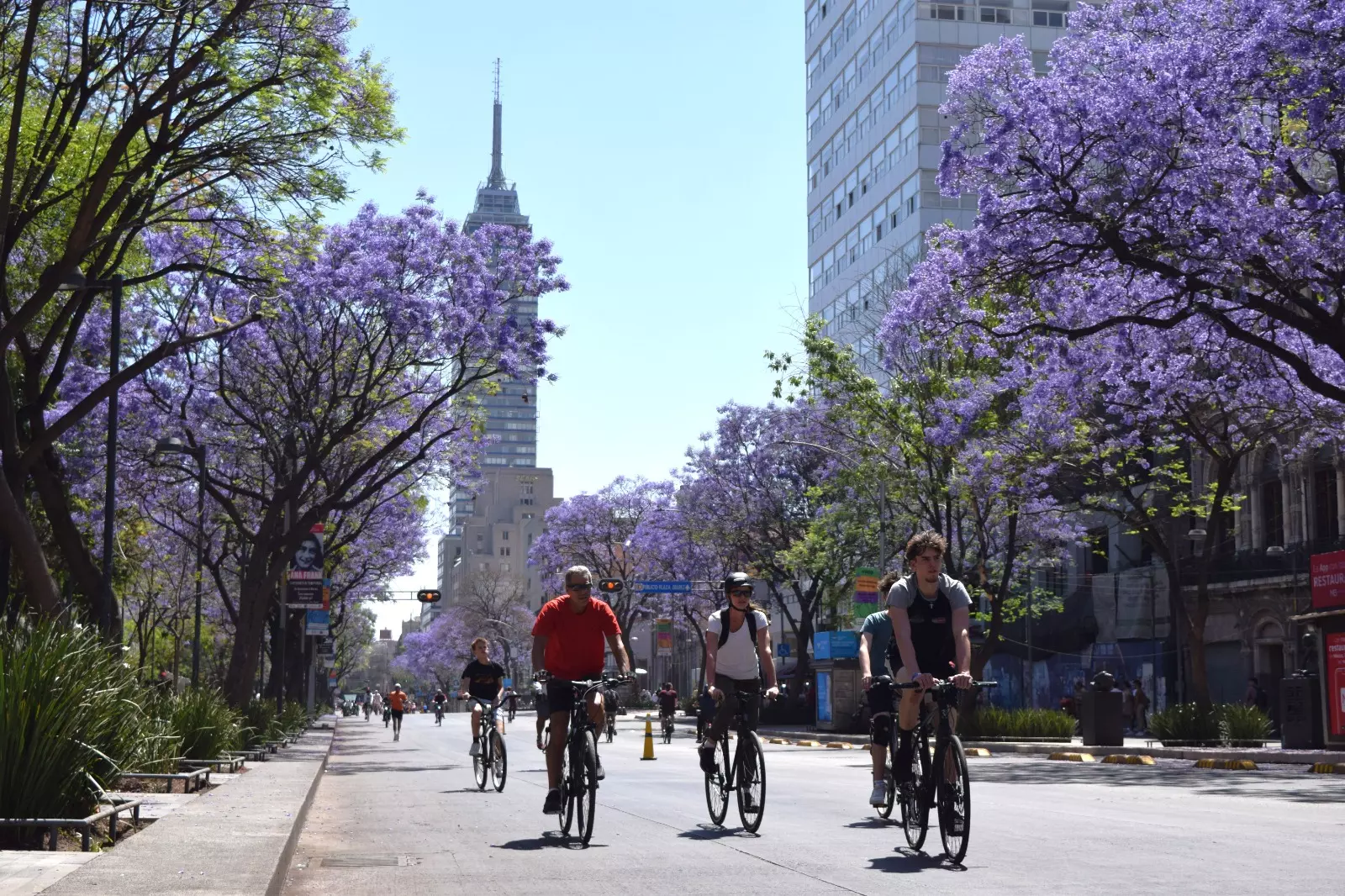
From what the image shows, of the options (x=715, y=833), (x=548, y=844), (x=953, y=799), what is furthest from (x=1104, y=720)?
(x=953, y=799)

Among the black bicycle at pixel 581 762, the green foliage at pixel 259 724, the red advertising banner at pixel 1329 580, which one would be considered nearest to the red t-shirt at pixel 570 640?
the black bicycle at pixel 581 762

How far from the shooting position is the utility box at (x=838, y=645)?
45750mm

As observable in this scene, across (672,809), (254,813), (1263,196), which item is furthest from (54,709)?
(1263,196)

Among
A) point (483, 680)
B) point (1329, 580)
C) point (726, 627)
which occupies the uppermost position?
point (1329, 580)

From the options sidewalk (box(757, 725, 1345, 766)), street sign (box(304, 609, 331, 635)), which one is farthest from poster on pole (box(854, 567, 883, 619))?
street sign (box(304, 609, 331, 635))

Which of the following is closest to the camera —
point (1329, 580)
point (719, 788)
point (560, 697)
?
point (560, 697)

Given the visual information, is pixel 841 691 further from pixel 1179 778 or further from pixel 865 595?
pixel 1179 778

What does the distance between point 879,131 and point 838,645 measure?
30346 mm

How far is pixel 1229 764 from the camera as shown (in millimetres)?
25109

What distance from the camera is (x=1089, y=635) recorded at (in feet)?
180

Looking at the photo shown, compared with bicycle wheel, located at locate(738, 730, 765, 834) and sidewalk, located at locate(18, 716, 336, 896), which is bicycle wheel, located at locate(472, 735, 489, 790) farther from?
bicycle wheel, located at locate(738, 730, 765, 834)

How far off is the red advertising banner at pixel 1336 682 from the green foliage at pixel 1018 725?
990 centimetres

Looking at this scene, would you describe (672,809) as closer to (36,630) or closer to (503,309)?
(36,630)

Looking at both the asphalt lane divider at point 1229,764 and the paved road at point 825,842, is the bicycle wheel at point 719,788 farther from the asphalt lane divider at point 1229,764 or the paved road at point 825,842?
the asphalt lane divider at point 1229,764
